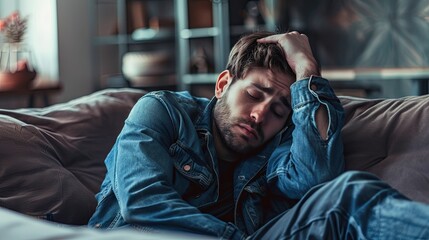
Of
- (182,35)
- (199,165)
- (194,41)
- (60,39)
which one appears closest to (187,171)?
(199,165)

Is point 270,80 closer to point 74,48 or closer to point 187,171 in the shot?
point 187,171

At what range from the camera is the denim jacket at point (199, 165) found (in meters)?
1.66

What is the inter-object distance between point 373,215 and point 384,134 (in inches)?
24.3

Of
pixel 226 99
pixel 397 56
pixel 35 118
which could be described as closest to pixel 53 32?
pixel 397 56

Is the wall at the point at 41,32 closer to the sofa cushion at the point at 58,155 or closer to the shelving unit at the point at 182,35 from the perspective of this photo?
the shelving unit at the point at 182,35

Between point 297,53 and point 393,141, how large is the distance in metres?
0.34

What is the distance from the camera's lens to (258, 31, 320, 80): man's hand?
1878mm

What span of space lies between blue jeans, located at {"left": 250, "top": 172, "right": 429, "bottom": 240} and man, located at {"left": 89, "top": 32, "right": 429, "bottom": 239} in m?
0.11

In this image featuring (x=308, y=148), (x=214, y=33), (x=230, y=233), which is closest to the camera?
(x=230, y=233)

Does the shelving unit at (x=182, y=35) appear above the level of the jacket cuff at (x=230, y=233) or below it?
above

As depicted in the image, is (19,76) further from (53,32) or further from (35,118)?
(35,118)

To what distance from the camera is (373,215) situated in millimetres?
1325

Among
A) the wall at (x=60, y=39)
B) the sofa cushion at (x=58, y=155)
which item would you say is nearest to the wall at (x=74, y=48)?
the wall at (x=60, y=39)

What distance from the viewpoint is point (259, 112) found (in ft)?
6.05
